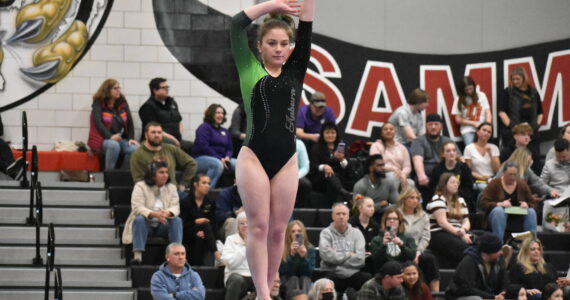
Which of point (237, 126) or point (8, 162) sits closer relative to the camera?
point (8, 162)

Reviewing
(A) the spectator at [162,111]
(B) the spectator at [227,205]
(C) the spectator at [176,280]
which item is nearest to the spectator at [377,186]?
(B) the spectator at [227,205]

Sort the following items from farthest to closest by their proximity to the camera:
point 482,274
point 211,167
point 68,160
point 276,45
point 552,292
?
1. point 68,160
2. point 211,167
3. point 482,274
4. point 552,292
5. point 276,45

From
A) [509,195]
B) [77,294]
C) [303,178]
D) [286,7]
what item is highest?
[286,7]

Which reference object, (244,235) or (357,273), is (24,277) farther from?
(357,273)

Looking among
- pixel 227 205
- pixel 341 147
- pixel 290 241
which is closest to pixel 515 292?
pixel 290 241

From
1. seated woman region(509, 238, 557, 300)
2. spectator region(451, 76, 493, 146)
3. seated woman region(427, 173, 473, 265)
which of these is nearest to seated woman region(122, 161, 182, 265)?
seated woman region(427, 173, 473, 265)

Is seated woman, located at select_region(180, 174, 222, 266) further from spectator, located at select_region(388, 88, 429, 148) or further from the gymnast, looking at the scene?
the gymnast

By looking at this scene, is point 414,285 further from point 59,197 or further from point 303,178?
point 59,197

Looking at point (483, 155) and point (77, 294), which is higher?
point (483, 155)

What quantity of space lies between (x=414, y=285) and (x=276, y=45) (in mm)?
5304

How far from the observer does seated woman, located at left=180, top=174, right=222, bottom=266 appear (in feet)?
38.4

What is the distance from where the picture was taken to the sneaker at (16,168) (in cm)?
1269

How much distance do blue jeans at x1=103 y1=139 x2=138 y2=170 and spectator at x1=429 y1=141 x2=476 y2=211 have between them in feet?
10.7

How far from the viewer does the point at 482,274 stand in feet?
37.1
